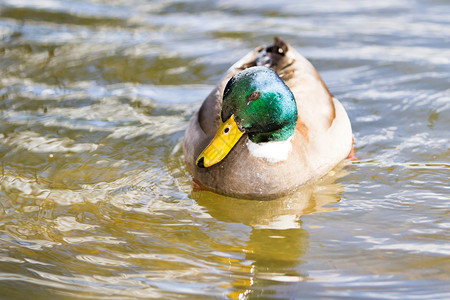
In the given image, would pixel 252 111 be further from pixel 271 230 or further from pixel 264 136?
pixel 271 230

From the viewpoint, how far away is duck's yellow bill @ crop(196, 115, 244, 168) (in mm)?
5121

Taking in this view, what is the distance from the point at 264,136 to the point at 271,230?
72 cm

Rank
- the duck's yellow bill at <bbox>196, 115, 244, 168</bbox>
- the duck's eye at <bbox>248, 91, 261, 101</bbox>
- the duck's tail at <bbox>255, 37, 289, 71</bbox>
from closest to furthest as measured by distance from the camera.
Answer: the duck's eye at <bbox>248, 91, 261, 101</bbox>
the duck's yellow bill at <bbox>196, 115, 244, 168</bbox>
the duck's tail at <bbox>255, 37, 289, 71</bbox>

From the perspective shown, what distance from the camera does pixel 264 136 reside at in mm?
5250

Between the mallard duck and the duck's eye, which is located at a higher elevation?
the duck's eye

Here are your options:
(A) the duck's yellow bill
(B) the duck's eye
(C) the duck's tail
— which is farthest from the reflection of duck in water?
(C) the duck's tail

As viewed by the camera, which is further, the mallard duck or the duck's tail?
the duck's tail

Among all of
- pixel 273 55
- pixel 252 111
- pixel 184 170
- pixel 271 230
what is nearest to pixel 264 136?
pixel 252 111

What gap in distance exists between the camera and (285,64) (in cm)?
611

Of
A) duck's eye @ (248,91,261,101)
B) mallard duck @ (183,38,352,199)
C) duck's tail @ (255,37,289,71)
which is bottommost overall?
mallard duck @ (183,38,352,199)

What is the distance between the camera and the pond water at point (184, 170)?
4.33 metres

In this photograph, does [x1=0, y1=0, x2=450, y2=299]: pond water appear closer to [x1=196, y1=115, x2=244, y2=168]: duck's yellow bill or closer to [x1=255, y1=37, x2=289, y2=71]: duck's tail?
[x1=196, y1=115, x2=244, y2=168]: duck's yellow bill

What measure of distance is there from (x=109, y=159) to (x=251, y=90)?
169cm

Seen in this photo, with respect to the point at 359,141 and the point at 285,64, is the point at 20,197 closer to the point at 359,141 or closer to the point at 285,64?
the point at 285,64
